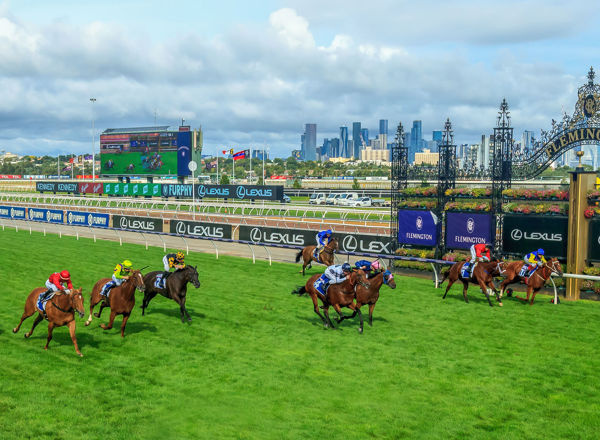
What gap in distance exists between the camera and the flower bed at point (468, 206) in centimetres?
1777

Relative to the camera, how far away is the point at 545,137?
59.5 feet

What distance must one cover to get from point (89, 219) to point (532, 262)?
2621 centimetres

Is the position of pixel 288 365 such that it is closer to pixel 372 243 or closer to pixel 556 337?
pixel 556 337

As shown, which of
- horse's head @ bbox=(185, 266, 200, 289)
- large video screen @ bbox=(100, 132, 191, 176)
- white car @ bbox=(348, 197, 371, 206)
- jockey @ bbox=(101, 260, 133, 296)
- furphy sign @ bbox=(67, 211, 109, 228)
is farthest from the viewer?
large video screen @ bbox=(100, 132, 191, 176)

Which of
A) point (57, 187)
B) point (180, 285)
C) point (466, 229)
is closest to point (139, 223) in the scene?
point (466, 229)

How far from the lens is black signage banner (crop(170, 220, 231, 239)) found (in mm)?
26484

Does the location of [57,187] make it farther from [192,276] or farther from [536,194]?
[536,194]

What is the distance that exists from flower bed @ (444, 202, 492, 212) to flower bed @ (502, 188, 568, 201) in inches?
26.4

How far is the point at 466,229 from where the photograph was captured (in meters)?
18.1

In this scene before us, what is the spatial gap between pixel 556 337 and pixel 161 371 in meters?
7.95

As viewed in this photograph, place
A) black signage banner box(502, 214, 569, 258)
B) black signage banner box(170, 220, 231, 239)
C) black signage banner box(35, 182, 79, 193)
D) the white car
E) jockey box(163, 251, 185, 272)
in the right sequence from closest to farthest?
jockey box(163, 251, 185, 272) → black signage banner box(502, 214, 569, 258) → black signage banner box(170, 220, 231, 239) → the white car → black signage banner box(35, 182, 79, 193)

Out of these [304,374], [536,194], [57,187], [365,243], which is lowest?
[304,374]

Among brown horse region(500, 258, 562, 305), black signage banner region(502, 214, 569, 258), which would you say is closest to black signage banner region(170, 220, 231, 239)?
black signage banner region(502, 214, 569, 258)

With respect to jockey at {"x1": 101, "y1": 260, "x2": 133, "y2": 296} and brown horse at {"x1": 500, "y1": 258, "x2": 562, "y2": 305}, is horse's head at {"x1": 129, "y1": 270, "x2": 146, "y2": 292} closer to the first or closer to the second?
jockey at {"x1": 101, "y1": 260, "x2": 133, "y2": 296}
